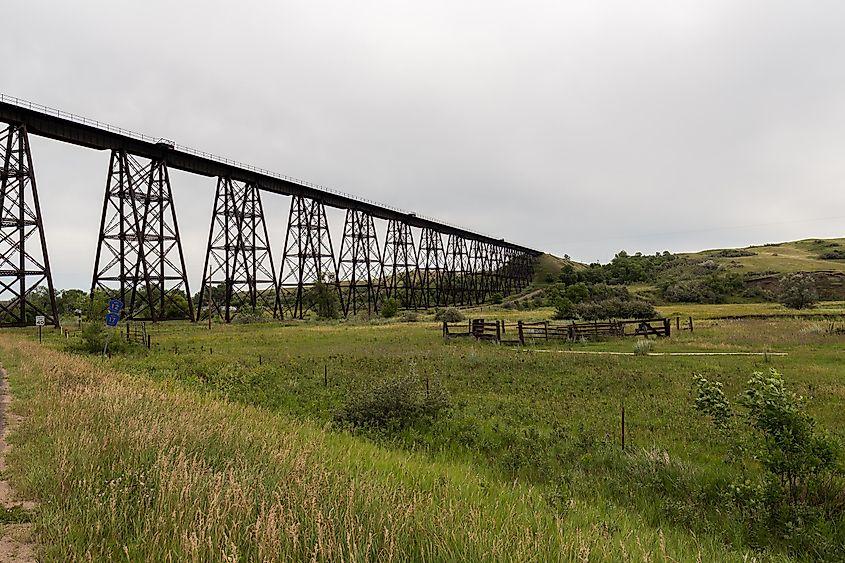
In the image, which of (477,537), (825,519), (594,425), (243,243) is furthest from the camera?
(243,243)

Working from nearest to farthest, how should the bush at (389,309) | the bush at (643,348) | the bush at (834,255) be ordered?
the bush at (643,348) → the bush at (389,309) → the bush at (834,255)

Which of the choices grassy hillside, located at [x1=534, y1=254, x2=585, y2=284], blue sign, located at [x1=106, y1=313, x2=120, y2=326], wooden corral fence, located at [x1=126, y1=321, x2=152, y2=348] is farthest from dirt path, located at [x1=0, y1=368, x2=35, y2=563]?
grassy hillside, located at [x1=534, y1=254, x2=585, y2=284]

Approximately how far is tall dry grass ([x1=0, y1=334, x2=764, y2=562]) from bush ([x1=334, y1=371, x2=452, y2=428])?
7.25 feet

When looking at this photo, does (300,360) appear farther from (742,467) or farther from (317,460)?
(742,467)

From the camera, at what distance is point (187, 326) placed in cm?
3447

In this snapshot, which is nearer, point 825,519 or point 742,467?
point 825,519

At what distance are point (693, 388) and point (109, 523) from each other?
12450mm

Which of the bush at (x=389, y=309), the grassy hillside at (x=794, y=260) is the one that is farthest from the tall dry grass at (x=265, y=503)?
the grassy hillside at (x=794, y=260)

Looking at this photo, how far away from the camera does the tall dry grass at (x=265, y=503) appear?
11.1 ft

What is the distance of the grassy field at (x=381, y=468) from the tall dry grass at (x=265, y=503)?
0.08 ft

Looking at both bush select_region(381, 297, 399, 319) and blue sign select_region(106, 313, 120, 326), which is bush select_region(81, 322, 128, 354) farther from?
bush select_region(381, 297, 399, 319)

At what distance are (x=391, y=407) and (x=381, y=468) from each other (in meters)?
3.82

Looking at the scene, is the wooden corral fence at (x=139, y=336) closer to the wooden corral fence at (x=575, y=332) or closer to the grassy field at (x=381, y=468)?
the grassy field at (x=381, y=468)

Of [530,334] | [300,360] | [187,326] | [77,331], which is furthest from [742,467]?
[187,326]
